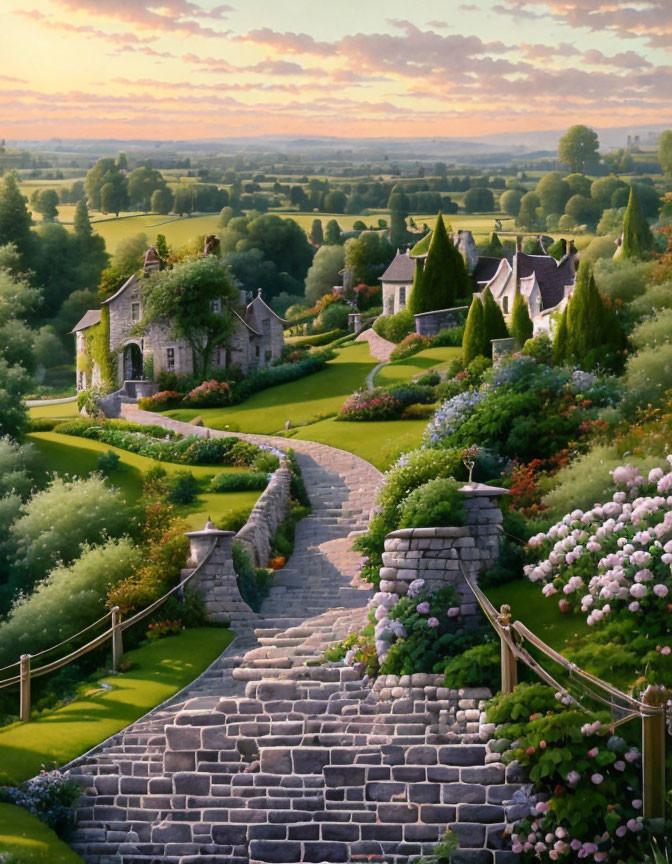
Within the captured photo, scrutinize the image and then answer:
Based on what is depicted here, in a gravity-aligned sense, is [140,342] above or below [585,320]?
below

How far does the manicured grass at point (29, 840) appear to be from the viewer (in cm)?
1686

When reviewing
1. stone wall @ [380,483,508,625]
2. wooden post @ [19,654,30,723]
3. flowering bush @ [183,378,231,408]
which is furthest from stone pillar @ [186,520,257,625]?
flowering bush @ [183,378,231,408]

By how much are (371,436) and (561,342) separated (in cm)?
648

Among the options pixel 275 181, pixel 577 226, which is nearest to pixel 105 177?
pixel 275 181

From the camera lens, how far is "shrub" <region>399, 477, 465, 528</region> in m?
20.3

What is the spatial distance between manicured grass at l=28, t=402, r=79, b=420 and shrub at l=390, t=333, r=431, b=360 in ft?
37.5

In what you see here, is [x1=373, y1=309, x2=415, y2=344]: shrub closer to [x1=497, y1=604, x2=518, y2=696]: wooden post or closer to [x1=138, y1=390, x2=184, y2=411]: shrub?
[x1=138, y1=390, x2=184, y2=411]: shrub

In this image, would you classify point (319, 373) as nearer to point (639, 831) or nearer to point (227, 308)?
point (227, 308)

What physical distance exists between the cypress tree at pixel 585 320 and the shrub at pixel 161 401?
16026 mm

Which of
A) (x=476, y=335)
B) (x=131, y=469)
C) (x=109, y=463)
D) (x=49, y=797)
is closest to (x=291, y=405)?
(x=476, y=335)

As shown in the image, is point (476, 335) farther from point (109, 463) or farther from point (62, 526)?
point (62, 526)

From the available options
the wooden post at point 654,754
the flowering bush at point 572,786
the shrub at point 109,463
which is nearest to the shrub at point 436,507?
the flowering bush at point 572,786

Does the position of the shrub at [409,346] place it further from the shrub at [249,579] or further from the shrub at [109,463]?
the shrub at [249,579]

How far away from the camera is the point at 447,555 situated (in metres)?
19.9
